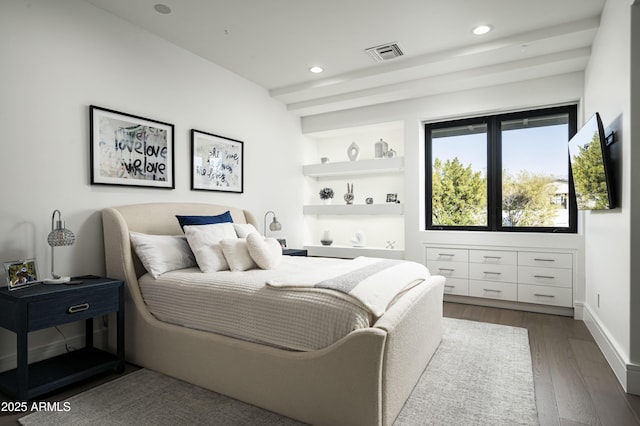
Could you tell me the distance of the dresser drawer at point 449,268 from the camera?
4.32 metres

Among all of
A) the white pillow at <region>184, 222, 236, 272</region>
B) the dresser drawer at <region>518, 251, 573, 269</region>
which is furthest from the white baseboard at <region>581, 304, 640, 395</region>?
the white pillow at <region>184, 222, 236, 272</region>

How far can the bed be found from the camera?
1.73 m

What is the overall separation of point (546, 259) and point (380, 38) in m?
2.85

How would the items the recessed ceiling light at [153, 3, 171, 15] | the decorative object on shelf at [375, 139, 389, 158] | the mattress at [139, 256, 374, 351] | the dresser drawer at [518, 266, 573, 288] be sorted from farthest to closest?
the decorative object on shelf at [375, 139, 389, 158] → the dresser drawer at [518, 266, 573, 288] → the recessed ceiling light at [153, 3, 171, 15] → the mattress at [139, 256, 374, 351]

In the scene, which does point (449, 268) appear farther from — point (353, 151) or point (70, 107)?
point (70, 107)

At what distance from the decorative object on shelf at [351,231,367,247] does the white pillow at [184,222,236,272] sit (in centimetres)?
235

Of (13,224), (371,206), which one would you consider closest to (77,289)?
(13,224)

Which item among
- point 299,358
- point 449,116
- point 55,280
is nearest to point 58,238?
point 55,280

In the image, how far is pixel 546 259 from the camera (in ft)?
12.9

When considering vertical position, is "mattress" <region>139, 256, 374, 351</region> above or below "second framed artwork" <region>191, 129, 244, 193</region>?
below

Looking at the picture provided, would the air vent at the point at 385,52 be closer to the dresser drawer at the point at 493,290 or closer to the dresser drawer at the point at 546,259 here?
the dresser drawer at the point at 546,259

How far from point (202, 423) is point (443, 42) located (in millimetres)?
3523

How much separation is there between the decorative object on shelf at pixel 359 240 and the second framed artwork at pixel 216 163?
Result: 177 centimetres

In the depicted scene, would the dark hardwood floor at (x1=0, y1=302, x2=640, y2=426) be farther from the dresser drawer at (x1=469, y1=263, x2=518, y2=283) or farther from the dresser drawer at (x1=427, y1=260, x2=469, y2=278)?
the dresser drawer at (x1=427, y1=260, x2=469, y2=278)
